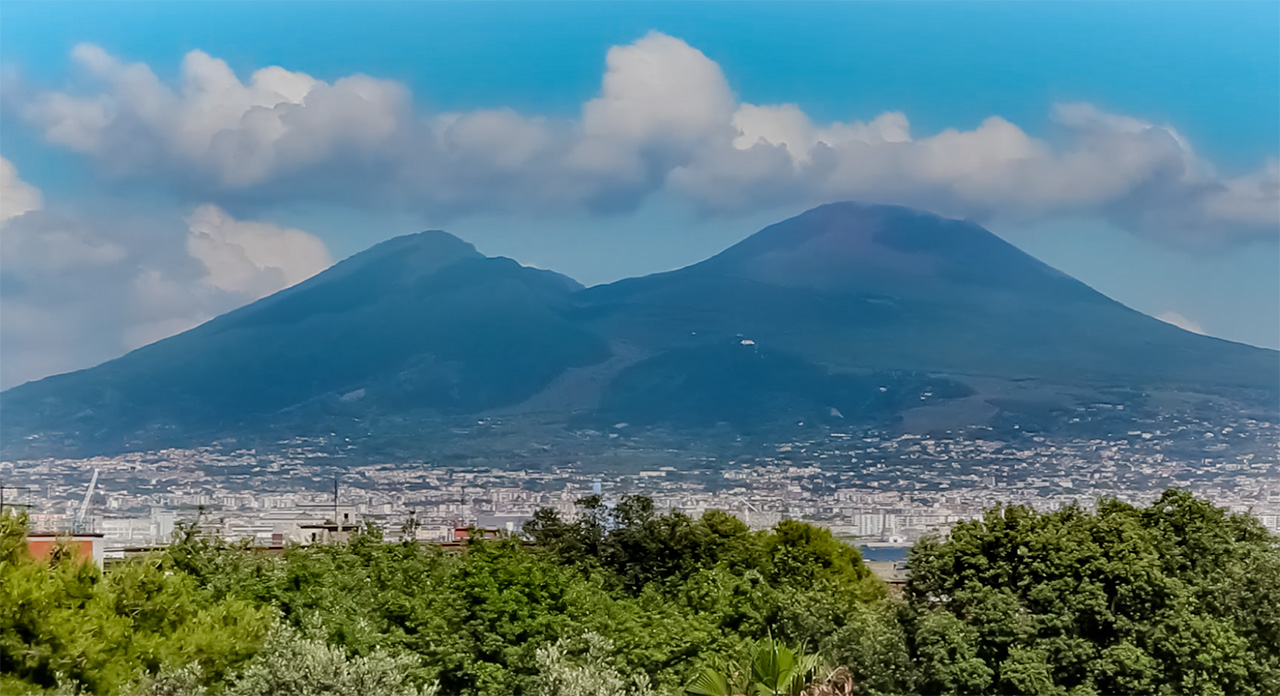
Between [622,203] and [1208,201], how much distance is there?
1324 cm

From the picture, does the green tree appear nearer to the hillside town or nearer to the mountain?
the hillside town

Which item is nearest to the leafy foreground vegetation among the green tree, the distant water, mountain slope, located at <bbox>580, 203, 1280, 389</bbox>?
the green tree

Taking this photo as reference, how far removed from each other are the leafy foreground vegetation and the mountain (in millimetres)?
17144

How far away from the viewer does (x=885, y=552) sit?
739 inches

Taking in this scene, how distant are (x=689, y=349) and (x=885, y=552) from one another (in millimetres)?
12660

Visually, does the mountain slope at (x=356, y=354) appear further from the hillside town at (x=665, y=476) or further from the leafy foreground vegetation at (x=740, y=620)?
the leafy foreground vegetation at (x=740, y=620)

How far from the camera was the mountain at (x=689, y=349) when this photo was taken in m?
27.7

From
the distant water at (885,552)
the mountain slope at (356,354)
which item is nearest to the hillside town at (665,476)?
the mountain slope at (356,354)

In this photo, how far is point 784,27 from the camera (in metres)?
24.2

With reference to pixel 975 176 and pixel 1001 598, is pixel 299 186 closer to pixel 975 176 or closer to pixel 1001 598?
pixel 975 176

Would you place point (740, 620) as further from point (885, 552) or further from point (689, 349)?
point (689, 349)

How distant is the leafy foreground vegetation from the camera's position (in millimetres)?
7213

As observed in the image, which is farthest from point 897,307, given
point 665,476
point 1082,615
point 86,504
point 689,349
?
point 1082,615

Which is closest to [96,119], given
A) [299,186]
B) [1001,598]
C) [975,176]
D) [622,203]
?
[299,186]
